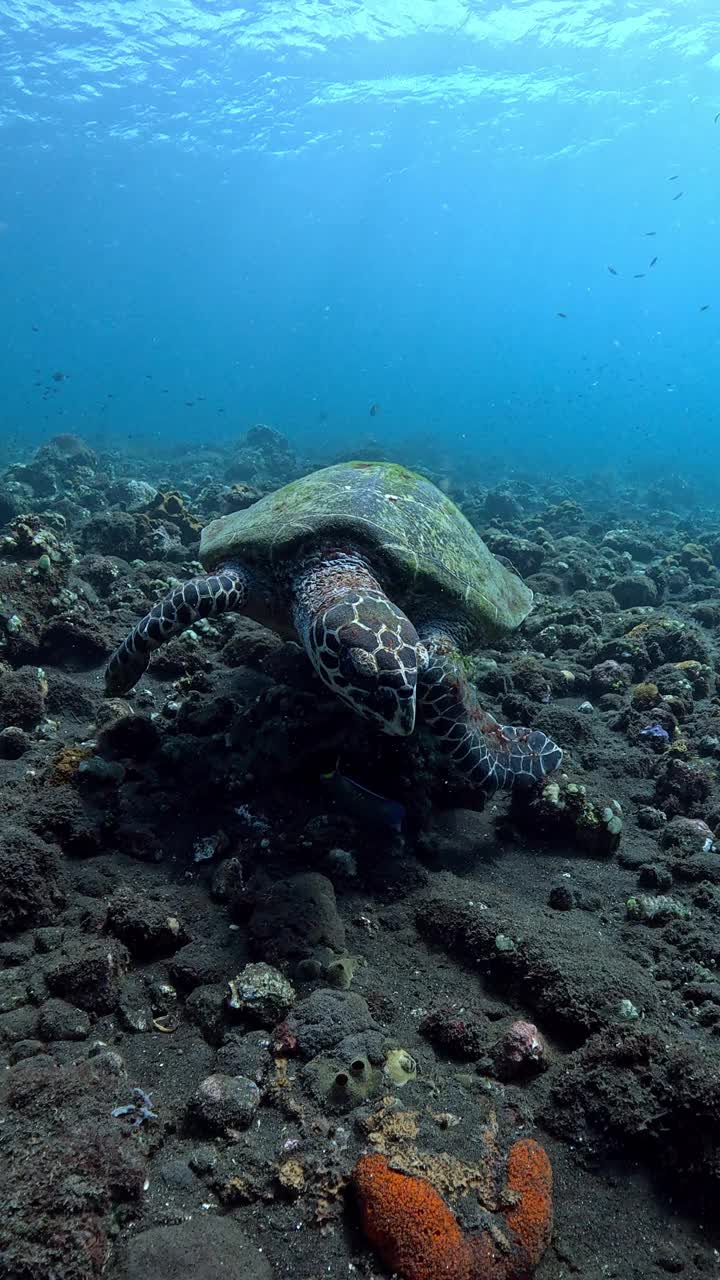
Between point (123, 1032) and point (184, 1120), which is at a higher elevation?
point (184, 1120)

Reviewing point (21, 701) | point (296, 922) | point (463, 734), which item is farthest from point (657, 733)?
point (21, 701)

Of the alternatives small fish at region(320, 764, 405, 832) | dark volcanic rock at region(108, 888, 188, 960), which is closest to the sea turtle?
small fish at region(320, 764, 405, 832)

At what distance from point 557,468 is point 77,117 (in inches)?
1952

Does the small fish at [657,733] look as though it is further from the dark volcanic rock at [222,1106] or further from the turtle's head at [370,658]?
the dark volcanic rock at [222,1106]

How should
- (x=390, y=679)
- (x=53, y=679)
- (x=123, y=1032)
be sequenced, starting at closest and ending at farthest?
1. (x=123, y=1032)
2. (x=390, y=679)
3. (x=53, y=679)

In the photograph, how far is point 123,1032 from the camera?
2.90 metres

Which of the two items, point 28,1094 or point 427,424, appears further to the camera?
point 427,424

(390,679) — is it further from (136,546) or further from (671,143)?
(671,143)

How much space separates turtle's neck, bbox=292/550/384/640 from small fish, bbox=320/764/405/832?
3.99 ft

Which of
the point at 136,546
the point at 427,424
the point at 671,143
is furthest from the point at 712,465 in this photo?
the point at 136,546

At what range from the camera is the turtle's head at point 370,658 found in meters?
4.20

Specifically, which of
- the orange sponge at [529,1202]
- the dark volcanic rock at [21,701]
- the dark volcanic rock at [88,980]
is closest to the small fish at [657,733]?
the orange sponge at [529,1202]

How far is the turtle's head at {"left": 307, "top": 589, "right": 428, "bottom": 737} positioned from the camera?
4.20m

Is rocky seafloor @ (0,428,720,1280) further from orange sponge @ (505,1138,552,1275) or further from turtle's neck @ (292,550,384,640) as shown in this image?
turtle's neck @ (292,550,384,640)
